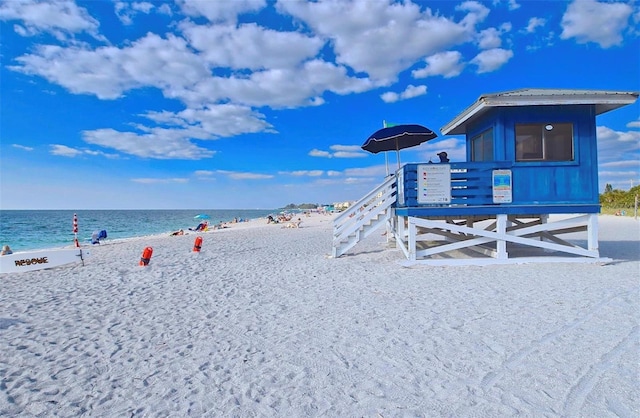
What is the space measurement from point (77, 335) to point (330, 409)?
361 cm

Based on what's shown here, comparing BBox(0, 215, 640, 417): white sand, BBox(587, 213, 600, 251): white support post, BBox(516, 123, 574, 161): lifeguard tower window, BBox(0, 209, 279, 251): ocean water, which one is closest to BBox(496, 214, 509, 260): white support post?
BBox(0, 215, 640, 417): white sand

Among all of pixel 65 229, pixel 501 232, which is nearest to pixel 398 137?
pixel 501 232

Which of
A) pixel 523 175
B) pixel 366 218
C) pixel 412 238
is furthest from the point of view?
pixel 366 218

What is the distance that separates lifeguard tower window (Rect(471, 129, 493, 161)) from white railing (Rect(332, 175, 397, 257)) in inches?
99.2

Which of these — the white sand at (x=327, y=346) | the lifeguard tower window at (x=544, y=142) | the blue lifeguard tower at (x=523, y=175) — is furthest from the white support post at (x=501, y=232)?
the lifeguard tower window at (x=544, y=142)

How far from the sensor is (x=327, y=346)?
4.20 meters

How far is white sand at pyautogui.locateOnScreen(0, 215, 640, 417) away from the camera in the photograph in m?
3.04

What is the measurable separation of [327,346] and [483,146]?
8.06m

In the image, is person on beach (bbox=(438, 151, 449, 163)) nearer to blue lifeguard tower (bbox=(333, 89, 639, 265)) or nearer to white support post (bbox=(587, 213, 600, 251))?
blue lifeguard tower (bbox=(333, 89, 639, 265))

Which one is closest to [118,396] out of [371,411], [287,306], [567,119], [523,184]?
[371,411]

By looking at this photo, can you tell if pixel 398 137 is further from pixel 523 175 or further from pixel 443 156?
pixel 523 175

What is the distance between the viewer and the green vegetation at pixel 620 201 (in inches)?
1371

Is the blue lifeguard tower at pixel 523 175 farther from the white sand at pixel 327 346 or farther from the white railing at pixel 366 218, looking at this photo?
the white sand at pixel 327 346

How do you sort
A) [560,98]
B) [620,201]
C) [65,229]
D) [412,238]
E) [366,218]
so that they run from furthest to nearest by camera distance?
[620,201] → [65,229] → [366,218] → [412,238] → [560,98]
